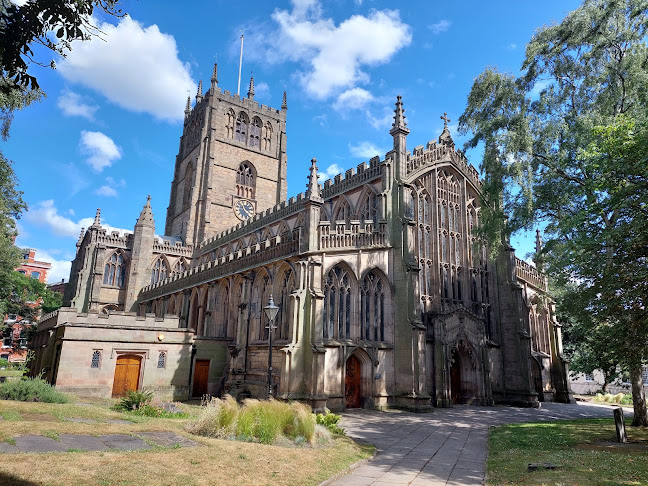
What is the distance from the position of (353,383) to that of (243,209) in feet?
119

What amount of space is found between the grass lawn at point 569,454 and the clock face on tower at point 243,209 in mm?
42776

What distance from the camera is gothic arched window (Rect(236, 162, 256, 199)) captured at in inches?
2207

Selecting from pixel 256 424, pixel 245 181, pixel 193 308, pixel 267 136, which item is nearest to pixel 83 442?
pixel 256 424

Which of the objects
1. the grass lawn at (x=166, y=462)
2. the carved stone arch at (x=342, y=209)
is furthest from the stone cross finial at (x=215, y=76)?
the grass lawn at (x=166, y=462)

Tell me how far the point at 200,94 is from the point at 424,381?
2150 inches

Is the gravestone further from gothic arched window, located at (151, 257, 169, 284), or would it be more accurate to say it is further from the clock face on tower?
the clock face on tower

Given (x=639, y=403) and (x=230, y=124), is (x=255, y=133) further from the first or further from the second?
(x=639, y=403)

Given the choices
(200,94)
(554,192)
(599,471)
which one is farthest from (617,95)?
(200,94)

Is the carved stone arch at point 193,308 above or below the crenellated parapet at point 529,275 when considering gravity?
below

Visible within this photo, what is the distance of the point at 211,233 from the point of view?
51.8 m

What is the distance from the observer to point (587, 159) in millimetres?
17016

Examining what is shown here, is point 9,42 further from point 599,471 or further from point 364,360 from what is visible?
point 364,360

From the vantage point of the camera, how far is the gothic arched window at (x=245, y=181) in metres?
56.1

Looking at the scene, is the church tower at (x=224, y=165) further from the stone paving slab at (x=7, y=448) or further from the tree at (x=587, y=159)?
the stone paving slab at (x=7, y=448)
